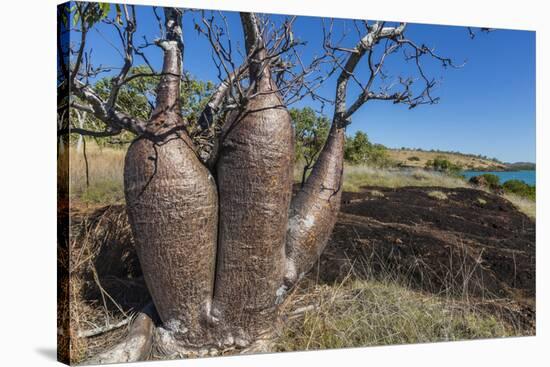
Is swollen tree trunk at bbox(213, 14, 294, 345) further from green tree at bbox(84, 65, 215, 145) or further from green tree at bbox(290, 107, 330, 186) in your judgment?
green tree at bbox(290, 107, 330, 186)

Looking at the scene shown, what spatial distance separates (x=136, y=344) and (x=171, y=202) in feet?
3.12

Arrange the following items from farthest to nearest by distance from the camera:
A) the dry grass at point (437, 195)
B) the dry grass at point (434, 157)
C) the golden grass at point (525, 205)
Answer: the golden grass at point (525, 205) → the dry grass at point (437, 195) → the dry grass at point (434, 157)

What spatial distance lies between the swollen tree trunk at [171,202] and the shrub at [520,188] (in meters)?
2.88

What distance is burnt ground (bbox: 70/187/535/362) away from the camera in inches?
179

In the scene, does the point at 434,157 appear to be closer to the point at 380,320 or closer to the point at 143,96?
the point at 380,320

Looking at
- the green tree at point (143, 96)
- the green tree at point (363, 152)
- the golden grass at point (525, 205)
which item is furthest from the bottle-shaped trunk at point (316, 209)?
the golden grass at point (525, 205)

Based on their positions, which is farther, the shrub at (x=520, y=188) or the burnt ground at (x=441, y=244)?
the shrub at (x=520, y=188)

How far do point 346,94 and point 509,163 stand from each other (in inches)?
71.6

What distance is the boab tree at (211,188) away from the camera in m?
3.91

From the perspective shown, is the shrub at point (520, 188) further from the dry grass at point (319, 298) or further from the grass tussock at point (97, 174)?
the grass tussock at point (97, 174)

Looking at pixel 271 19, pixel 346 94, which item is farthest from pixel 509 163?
pixel 271 19

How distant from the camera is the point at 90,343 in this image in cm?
410

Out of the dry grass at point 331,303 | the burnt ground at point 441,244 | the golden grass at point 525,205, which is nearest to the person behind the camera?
the dry grass at point 331,303

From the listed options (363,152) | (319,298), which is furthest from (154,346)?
(363,152)
